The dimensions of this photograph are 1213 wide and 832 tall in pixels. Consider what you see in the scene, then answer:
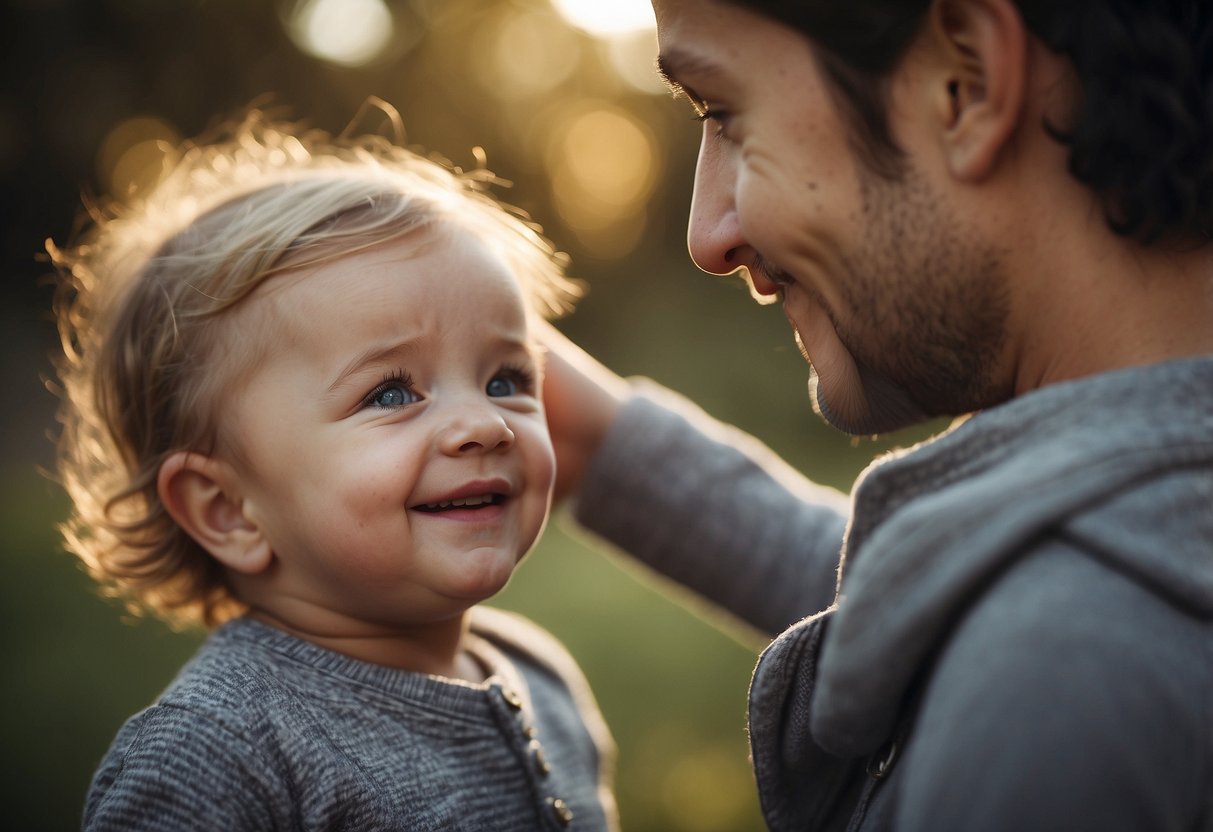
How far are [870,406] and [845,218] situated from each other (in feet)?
1.16

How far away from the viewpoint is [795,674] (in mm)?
1486

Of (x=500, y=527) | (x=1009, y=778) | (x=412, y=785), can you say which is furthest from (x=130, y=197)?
(x=1009, y=778)

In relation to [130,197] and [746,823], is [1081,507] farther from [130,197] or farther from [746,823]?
[746,823]

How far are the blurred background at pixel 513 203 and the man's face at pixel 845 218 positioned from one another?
305 millimetres

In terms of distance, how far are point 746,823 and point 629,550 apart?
5.62 feet

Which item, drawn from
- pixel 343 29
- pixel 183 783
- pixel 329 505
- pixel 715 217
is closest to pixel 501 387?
pixel 329 505

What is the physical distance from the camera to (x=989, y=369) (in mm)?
1473

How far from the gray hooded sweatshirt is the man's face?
0.23 meters

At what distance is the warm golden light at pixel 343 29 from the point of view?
48.8ft

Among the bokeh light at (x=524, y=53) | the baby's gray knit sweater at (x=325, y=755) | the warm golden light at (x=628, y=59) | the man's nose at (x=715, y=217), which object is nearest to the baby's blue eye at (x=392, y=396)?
the baby's gray knit sweater at (x=325, y=755)

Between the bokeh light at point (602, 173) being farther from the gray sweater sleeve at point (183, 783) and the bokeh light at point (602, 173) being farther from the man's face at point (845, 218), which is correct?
the gray sweater sleeve at point (183, 783)

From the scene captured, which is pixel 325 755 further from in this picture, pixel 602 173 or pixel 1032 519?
pixel 602 173

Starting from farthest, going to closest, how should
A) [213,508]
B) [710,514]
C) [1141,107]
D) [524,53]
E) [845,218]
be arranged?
[524,53], [710,514], [213,508], [845,218], [1141,107]

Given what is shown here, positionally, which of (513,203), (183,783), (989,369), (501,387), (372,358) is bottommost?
(513,203)
